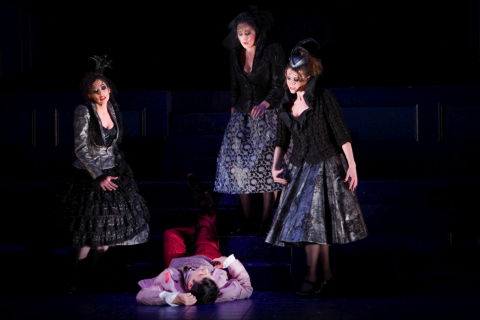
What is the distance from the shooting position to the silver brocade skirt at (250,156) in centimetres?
661

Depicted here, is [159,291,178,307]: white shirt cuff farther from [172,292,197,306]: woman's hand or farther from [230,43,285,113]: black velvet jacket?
[230,43,285,113]: black velvet jacket

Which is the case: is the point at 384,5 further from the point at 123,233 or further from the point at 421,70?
the point at 123,233

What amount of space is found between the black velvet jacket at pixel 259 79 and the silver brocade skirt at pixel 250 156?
11cm

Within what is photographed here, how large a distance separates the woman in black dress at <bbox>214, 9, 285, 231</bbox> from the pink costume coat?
74 centimetres

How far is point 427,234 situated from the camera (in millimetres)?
7109

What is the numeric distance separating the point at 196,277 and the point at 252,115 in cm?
142

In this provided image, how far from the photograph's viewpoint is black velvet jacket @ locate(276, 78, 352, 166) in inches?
237

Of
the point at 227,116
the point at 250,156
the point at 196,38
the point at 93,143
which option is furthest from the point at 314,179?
the point at 196,38

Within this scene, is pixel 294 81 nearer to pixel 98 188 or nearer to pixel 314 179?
pixel 314 179

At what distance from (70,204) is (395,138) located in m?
3.51

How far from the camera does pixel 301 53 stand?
19.7ft

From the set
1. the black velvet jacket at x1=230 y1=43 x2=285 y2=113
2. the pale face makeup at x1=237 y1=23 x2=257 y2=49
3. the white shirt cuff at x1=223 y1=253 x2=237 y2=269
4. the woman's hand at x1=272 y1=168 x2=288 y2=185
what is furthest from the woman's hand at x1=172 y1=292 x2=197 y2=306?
the pale face makeup at x1=237 y1=23 x2=257 y2=49

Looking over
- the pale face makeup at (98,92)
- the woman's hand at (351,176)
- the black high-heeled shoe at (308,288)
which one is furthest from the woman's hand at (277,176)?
the pale face makeup at (98,92)

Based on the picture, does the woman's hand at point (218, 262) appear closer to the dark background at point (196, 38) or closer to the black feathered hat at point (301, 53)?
the black feathered hat at point (301, 53)
